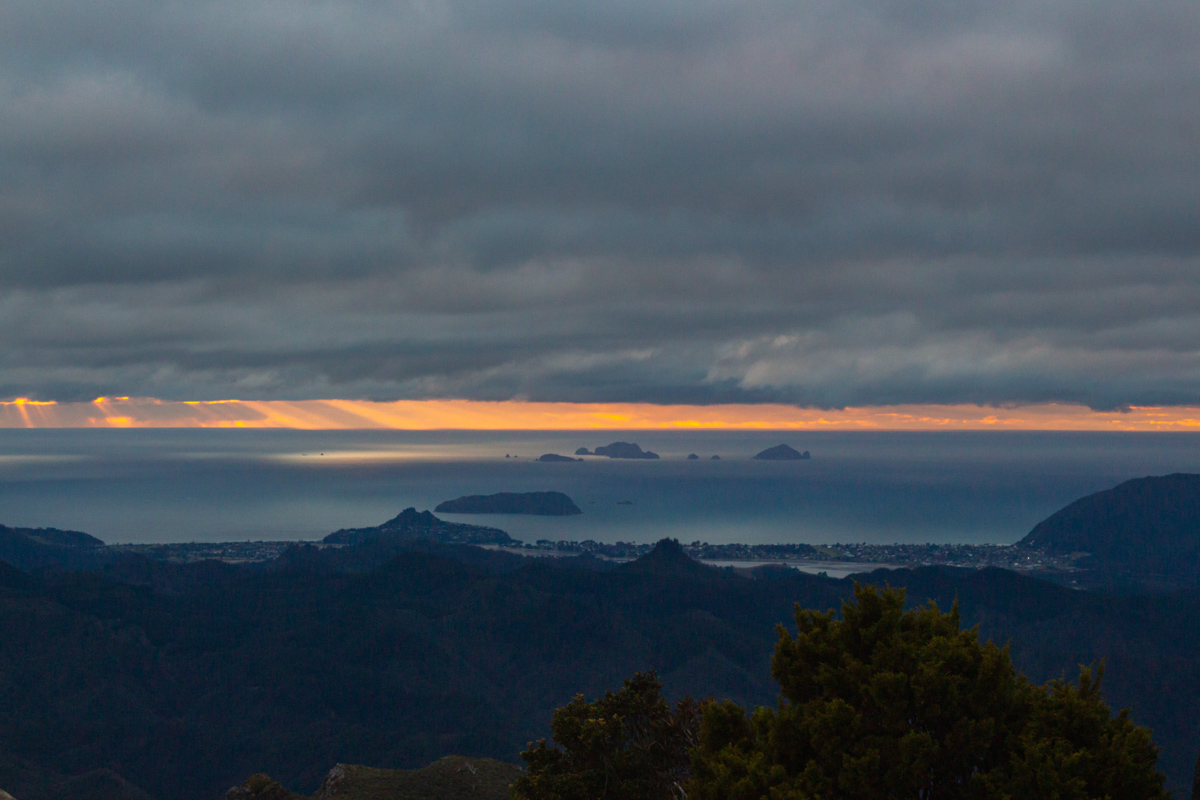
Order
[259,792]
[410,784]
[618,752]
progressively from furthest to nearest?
[410,784] → [259,792] → [618,752]

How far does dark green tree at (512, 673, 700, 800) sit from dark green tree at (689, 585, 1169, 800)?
7226 millimetres

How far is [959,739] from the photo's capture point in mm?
24984

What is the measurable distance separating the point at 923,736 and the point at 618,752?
14.2 metres

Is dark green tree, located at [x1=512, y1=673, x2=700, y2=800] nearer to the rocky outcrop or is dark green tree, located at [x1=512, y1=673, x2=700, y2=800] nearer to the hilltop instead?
the hilltop

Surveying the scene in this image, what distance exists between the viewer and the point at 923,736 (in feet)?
79.7

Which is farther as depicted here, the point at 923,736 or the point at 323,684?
the point at 323,684

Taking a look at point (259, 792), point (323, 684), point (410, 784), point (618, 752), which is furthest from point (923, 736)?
point (323, 684)

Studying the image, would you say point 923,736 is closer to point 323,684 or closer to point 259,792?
point 259,792

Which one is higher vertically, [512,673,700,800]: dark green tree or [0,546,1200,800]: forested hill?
[512,673,700,800]: dark green tree

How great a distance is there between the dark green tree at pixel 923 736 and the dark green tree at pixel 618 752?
7226 millimetres

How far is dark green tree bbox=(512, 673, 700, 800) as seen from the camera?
3397cm

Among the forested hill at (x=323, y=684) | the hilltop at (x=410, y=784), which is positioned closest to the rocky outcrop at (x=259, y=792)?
the hilltop at (x=410, y=784)

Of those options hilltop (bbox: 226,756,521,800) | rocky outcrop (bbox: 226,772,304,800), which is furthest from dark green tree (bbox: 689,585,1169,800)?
rocky outcrop (bbox: 226,772,304,800)

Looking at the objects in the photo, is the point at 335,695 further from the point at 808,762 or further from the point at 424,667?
the point at 808,762
